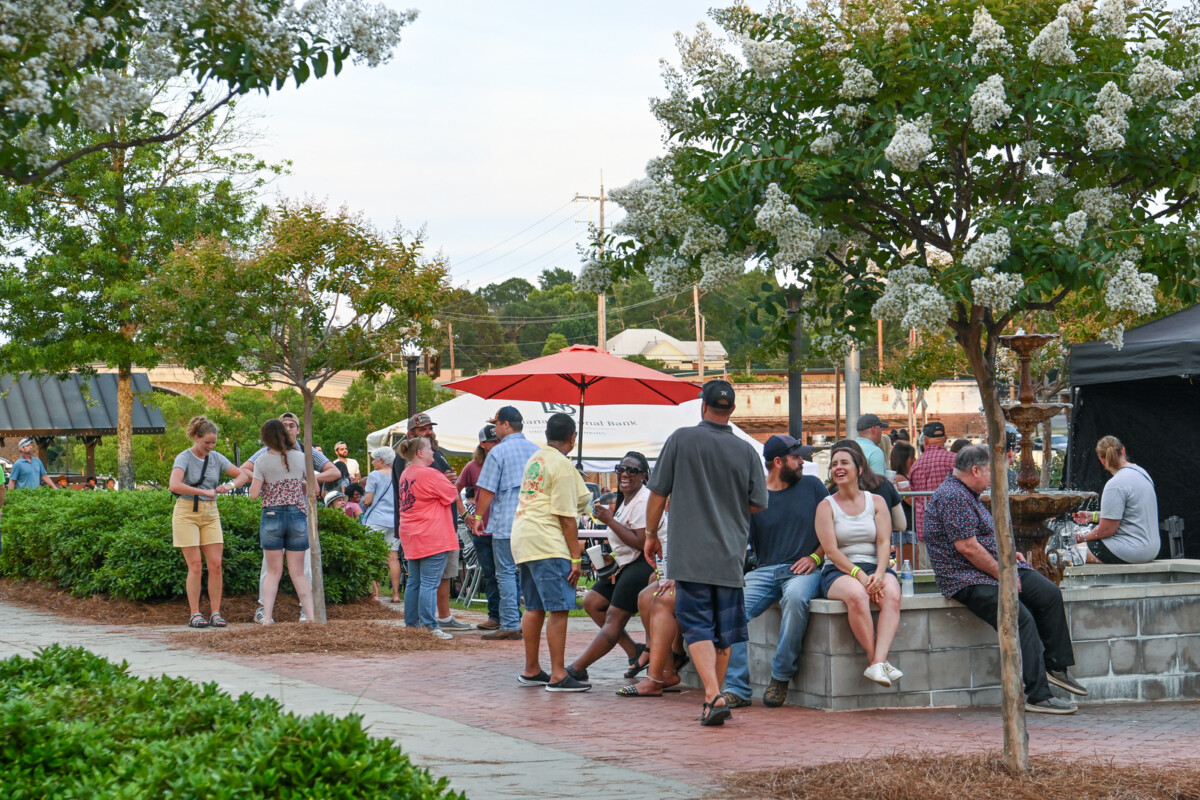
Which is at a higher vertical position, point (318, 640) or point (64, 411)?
point (64, 411)

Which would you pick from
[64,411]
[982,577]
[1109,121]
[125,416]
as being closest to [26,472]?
[125,416]

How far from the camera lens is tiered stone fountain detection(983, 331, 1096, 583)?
7.88 meters

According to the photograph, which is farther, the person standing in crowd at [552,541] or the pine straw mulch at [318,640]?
the pine straw mulch at [318,640]

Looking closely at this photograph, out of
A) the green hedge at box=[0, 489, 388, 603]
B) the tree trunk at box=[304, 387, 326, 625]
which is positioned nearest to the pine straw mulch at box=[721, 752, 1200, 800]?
the tree trunk at box=[304, 387, 326, 625]

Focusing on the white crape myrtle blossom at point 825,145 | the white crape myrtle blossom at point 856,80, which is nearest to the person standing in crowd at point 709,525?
the white crape myrtle blossom at point 825,145

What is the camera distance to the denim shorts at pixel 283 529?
37.3ft

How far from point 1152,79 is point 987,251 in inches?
42.6

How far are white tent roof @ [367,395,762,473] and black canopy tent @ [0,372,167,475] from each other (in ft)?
33.4

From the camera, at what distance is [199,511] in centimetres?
1145

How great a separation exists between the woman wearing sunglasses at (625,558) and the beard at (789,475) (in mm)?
949

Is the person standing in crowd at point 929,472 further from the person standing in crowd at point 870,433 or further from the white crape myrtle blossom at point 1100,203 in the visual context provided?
the white crape myrtle blossom at point 1100,203

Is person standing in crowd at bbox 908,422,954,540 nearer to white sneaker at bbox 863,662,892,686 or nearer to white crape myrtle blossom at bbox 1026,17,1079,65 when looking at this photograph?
white sneaker at bbox 863,662,892,686

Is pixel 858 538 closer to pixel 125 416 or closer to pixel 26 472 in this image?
pixel 26 472

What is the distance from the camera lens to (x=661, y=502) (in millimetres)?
7535
